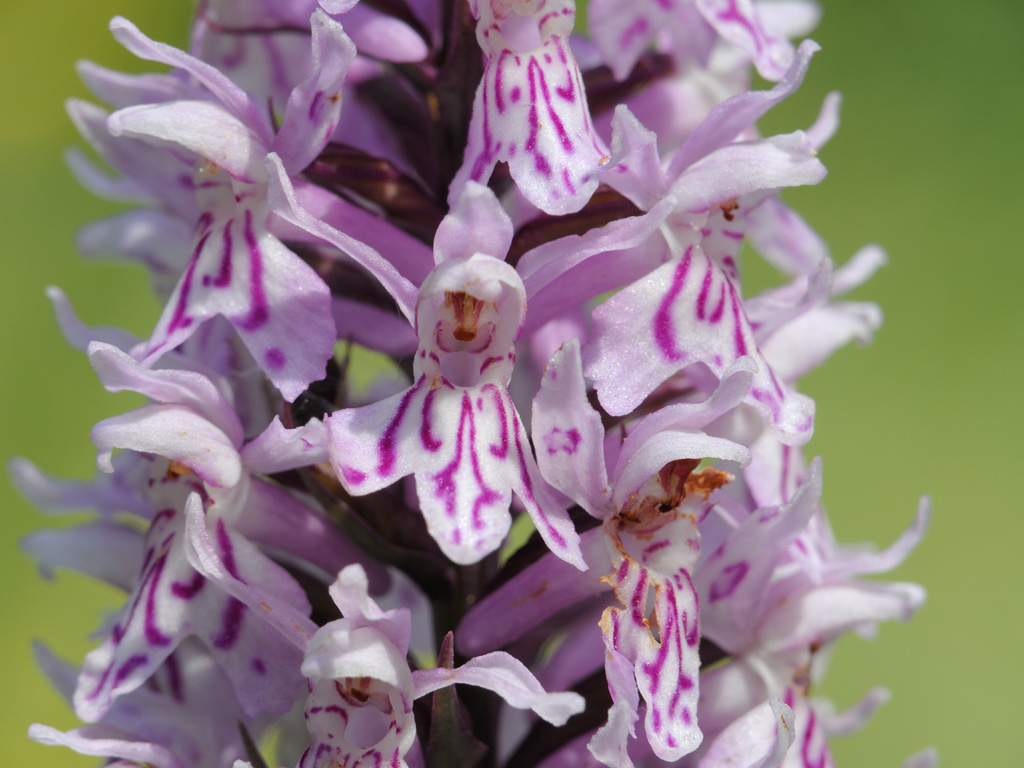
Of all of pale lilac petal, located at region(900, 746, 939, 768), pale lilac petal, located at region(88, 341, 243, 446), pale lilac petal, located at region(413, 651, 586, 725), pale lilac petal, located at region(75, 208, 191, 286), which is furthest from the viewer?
pale lilac petal, located at region(75, 208, 191, 286)

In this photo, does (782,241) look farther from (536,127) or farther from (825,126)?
(536,127)

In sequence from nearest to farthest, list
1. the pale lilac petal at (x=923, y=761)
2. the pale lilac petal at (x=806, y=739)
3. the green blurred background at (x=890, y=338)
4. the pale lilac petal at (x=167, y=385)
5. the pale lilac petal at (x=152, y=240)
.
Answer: the pale lilac petal at (x=167, y=385) < the pale lilac petal at (x=806, y=739) < the pale lilac petal at (x=923, y=761) < the pale lilac petal at (x=152, y=240) < the green blurred background at (x=890, y=338)

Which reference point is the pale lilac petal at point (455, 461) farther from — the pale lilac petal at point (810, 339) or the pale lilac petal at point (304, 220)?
the pale lilac petal at point (810, 339)

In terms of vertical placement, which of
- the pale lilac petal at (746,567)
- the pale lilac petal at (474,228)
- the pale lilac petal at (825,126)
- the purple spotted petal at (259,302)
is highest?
the pale lilac petal at (474,228)

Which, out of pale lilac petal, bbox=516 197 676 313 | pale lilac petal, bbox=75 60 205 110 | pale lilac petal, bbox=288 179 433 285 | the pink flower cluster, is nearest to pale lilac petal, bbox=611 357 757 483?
the pink flower cluster

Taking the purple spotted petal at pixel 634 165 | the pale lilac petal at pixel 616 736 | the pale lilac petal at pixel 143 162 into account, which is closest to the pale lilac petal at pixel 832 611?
the pale lilac petal at pixel 616 736

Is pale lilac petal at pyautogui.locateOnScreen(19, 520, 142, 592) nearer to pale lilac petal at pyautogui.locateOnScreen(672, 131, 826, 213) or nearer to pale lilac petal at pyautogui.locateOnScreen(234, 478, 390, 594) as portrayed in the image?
pale lilac petal at pyautogui.locateOnScreen(234, 478, 390, 594)

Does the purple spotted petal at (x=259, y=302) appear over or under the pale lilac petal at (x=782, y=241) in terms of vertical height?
over
